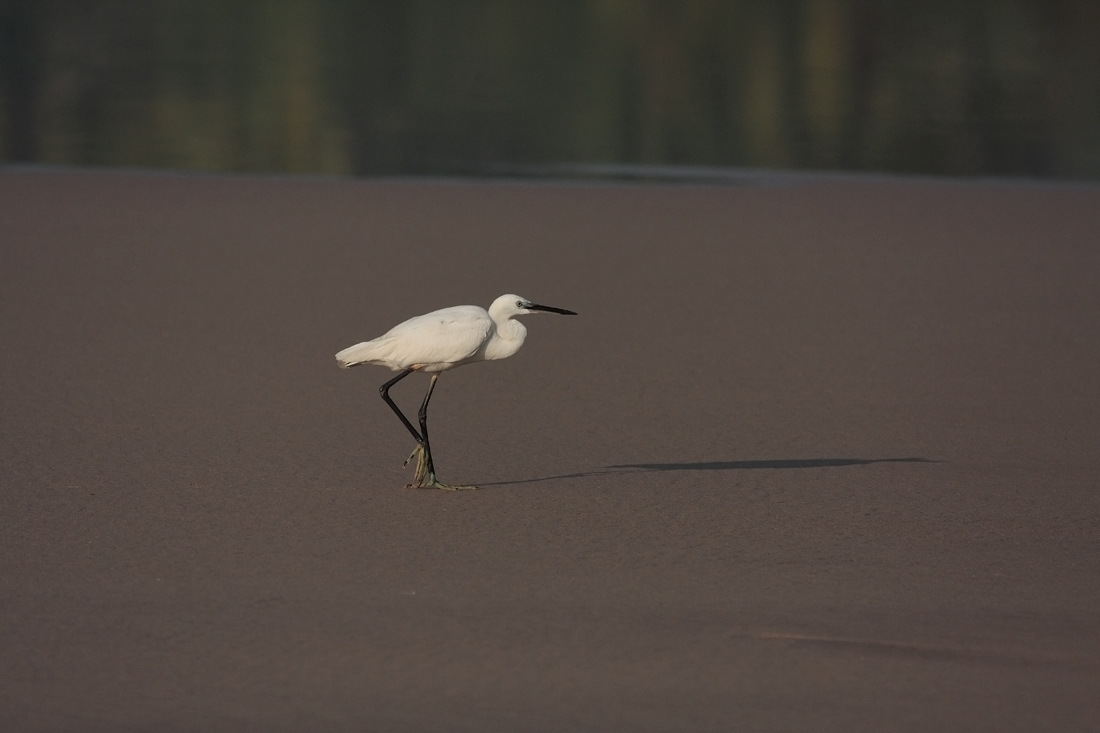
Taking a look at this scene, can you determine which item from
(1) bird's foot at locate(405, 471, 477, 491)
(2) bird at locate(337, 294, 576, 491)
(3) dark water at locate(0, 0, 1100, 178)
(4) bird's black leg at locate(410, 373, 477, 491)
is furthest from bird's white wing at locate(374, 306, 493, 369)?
(3) dark water at locate(0, 0, 1100, 178)

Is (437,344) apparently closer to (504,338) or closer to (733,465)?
(504,338)

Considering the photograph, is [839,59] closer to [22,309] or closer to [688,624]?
[22,309]

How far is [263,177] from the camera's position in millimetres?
16969

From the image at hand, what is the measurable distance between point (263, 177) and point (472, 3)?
19447 millimetres

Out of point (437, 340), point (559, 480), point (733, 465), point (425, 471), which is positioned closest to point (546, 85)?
point (733, 465)

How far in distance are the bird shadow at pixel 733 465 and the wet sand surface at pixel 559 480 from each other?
3cm

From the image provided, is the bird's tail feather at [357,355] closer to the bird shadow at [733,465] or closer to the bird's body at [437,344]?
the bird's body at [437,344]

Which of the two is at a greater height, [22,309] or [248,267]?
[248,267]

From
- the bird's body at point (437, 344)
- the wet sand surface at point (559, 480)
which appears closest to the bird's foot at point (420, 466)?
the wet sand surface at point (559, 480)

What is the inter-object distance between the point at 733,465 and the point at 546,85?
56.7 ft

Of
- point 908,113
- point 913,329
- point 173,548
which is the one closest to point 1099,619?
point 173,548

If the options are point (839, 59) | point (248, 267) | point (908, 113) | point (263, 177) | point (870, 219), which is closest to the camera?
point (248, 267)

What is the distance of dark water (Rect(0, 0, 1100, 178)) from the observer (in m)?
19.0

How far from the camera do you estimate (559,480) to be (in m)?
7.39
